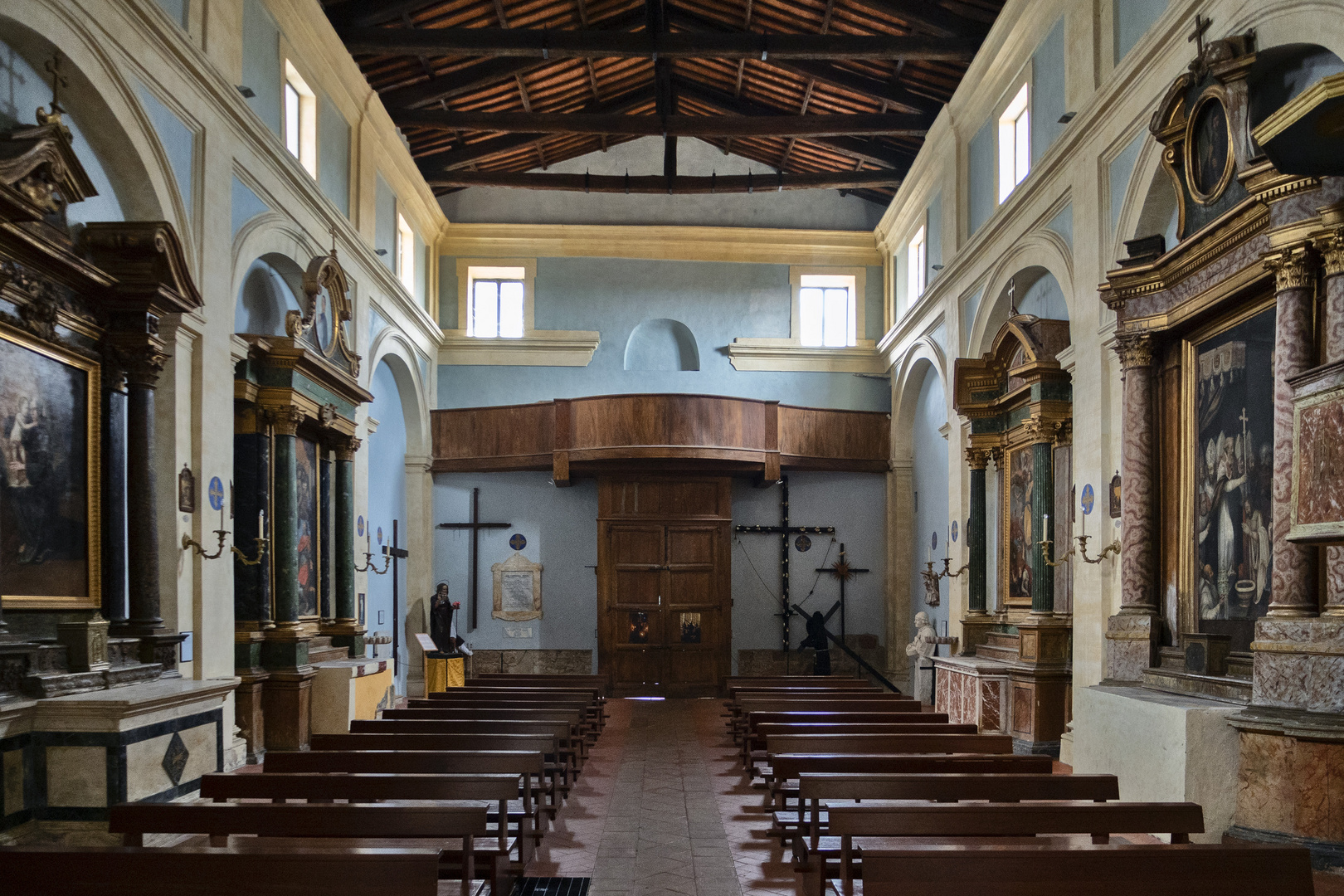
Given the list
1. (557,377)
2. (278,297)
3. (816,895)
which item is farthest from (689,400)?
(816,895)

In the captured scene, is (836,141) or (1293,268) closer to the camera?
(1293,268)

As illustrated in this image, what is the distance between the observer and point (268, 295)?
11.7m

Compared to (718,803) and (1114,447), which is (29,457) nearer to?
(718,803)

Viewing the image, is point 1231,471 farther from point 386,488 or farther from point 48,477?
point 386,488

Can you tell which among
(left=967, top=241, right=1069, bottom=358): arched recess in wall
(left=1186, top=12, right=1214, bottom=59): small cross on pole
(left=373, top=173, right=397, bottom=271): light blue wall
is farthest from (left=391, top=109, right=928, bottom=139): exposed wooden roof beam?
(left=1186, top=12, right=1214, bottom=59): small cross on pole

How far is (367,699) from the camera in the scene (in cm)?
1167

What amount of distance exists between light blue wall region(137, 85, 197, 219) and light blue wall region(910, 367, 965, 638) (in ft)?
32.9

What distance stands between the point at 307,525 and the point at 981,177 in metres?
8.84

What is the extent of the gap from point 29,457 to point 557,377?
40.3ft

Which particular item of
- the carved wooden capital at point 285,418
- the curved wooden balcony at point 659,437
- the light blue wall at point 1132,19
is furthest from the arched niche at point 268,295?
the light blue wall at point 1132,19

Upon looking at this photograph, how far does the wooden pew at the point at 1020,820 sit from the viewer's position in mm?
4461

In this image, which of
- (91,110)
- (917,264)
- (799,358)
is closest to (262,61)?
(91,110)

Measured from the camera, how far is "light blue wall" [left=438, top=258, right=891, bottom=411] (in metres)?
18.9

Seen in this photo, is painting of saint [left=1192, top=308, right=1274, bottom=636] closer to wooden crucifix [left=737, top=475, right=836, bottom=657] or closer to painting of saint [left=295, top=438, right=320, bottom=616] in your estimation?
painting of saint [left=295, top=438, right=320, bottom=616]
